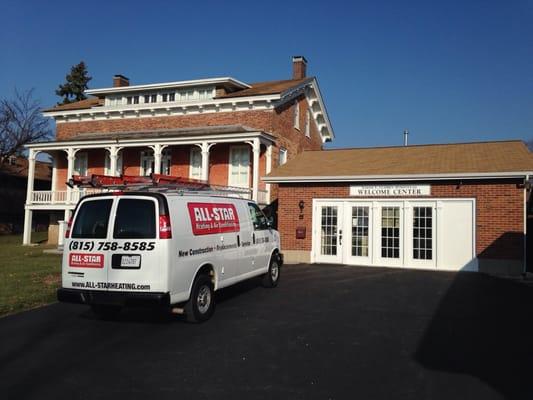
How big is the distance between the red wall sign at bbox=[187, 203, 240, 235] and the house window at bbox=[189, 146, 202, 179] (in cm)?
1459

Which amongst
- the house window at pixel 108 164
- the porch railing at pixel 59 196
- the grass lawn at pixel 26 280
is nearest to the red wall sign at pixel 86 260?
the grass lawn at pixel 26 280

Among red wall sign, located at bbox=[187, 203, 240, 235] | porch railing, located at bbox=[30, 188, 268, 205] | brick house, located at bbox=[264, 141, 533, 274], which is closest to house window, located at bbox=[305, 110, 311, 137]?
brick house, located at bbox=[264, 141, 533, 274]

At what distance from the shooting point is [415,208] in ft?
51.3

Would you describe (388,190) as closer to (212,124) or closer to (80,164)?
(212,124)

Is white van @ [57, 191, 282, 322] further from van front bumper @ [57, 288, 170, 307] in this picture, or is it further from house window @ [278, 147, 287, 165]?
house window @ [278, 147, 287, 165]

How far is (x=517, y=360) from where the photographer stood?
5938 millimetres

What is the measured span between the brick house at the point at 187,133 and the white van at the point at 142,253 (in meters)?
12.2

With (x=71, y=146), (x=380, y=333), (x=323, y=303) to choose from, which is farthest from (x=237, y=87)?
(x=380, y=333)

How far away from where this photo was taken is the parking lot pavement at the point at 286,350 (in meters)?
5.00

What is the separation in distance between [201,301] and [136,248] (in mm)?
1597

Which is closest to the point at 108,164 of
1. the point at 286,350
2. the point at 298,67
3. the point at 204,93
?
the point at 204,93

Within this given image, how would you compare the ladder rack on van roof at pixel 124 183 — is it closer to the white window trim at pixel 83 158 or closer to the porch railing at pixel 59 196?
the porch railing at pixel 59 196

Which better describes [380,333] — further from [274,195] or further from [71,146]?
[71,146]

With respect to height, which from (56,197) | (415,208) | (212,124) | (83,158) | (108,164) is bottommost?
(415,208)
